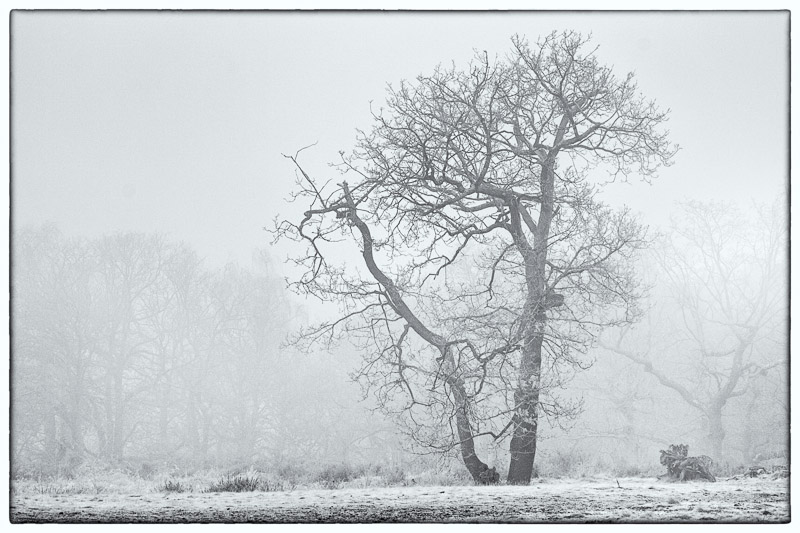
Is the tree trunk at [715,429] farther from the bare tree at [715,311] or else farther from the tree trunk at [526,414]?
the tree trunk at [526,414]

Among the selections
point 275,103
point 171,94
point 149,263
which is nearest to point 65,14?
point 171,94

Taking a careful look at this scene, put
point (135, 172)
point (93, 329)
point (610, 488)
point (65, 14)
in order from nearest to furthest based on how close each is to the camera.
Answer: point (610, 488) → point (65, 14) → point (135, 172) → point (93, 329)

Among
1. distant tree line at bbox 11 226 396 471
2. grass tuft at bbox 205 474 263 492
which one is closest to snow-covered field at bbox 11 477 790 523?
grass tuft at bbox 205 474 263 492

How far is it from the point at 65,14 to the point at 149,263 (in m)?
4.42

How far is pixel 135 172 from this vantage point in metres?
9.38

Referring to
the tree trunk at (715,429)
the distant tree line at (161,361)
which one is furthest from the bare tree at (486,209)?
the tree trunk at (715,429)

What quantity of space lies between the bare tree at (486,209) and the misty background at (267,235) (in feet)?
1.00

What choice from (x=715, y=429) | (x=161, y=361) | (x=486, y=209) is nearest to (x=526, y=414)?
(x=486, y=209)

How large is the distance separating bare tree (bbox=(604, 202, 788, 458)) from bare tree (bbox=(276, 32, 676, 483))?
328 centimetres

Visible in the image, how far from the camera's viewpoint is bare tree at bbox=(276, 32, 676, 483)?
22.9 feet

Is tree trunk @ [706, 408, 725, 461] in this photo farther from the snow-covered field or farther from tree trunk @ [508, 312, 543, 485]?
tree trunk @ [508, 312, 543, 485]

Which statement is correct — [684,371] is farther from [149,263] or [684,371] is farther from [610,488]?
[149,263]

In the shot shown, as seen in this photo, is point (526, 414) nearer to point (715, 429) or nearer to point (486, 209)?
point (486, 209)

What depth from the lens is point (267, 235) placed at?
10578 mm
